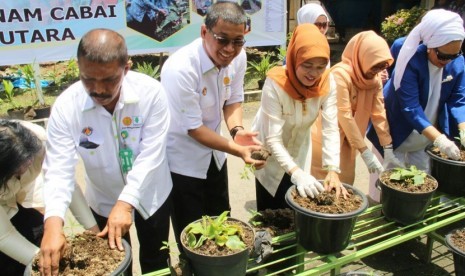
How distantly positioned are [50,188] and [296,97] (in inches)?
50.7

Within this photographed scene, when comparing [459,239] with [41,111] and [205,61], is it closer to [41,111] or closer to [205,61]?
[205,61]

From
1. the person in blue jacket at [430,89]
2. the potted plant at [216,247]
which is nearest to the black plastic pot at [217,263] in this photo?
the potted plant at [216,247]

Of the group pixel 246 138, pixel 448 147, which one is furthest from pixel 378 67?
Result: pixel 246 138

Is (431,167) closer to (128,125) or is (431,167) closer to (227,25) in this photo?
(227,25)

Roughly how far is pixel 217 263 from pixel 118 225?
413mm

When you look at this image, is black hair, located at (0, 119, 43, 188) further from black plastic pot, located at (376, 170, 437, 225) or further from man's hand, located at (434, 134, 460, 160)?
man's hand, located at (434, 134, 460, 160)

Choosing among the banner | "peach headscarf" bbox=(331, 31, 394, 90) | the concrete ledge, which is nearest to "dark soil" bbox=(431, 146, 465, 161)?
"peach headscarf" bbox=(331, 31, 394, 90)

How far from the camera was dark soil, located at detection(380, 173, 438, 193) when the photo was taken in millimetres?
2152

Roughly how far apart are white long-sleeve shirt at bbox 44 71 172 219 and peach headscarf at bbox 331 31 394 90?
1385mm

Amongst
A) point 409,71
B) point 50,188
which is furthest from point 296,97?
point 50,188

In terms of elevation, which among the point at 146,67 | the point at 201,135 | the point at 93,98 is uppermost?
the point at 93,98

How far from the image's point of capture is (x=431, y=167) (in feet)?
8.24

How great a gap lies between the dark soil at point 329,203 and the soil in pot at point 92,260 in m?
0.84

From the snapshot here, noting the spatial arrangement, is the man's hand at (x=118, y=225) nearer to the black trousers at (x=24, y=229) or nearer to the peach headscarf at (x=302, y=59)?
the black trousers at (x=24, y=229)
